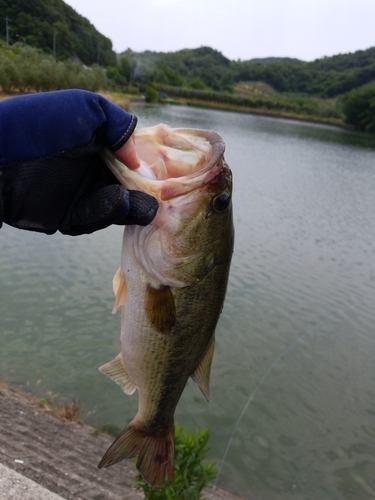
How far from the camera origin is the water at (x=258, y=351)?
5.30 m

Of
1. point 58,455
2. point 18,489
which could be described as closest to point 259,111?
point 58,455

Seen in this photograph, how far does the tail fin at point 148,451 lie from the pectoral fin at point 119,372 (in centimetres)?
20

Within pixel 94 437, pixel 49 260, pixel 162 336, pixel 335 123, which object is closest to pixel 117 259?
pixel 49 260

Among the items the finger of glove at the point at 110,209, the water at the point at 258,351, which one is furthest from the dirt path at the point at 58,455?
the finger of glove at the point at 110,209

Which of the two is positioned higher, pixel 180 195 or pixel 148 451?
pixel 180 195

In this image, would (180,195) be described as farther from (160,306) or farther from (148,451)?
(148,451)

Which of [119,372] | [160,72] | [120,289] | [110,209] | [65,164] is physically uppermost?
[65,164]

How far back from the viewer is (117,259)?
958 cm

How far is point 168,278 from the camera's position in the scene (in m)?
2.02

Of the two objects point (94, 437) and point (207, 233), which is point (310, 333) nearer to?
point (94, 437)

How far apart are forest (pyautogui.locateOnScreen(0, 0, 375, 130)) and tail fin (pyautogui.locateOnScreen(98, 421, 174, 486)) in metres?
38.3

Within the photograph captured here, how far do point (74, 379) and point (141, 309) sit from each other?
172 inches

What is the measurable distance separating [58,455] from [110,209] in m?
3.02

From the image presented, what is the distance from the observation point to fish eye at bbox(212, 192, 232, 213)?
1.91 metres
